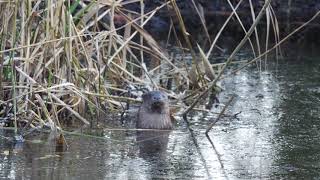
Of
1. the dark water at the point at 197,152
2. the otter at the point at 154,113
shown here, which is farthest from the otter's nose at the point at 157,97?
the dark water at the point at 197,152

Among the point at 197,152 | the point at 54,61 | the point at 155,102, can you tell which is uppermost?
the point at 54,61

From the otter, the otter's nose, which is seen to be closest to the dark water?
the otter

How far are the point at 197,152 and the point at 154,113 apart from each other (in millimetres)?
947

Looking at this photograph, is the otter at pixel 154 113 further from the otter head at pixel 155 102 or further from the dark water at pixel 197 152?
the dark water at pixel 197 152

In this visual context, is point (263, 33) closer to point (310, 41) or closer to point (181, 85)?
point (310, 41)

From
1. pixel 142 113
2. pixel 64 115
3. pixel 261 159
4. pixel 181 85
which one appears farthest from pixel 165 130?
pixel 181 85

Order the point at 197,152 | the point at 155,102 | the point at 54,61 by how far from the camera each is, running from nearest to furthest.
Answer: the point at 197,152
the point at 54,61
the point at 155,102

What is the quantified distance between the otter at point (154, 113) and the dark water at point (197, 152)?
0.12m

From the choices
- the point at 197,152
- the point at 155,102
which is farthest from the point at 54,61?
the point at 197,152

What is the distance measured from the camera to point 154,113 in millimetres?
6504

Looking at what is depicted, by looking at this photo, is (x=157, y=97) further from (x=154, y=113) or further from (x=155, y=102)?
(x=154, y=113)

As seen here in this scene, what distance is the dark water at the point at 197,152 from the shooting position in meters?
5.00

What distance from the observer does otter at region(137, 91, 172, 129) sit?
6488mm

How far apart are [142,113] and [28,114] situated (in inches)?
32.2
